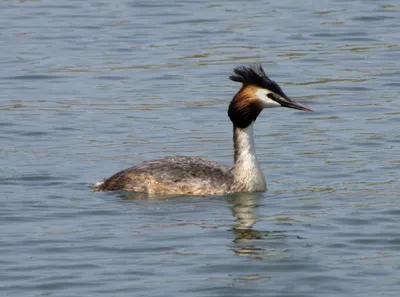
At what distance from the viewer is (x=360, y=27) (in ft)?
78.6

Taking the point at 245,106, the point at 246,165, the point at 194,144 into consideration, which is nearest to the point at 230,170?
the point at 246,165

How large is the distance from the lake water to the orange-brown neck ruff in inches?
31.7

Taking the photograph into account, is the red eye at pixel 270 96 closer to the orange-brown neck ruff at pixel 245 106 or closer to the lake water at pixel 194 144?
the orange-brown neck ruff at pixel 245 106

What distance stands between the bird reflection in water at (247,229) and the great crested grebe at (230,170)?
199mm

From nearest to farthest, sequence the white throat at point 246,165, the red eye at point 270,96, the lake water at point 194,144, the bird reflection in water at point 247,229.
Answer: the lake water at point 194,144, the bird reflection in water at point 247,229, the red eye at point 270,96, the white throat at point 246,165

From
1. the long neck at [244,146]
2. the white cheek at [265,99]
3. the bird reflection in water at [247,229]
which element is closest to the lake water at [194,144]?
the bird reflection in water at [247,229]

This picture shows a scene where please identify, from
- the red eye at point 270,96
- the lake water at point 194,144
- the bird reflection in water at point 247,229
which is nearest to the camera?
the lake water at point 194,144

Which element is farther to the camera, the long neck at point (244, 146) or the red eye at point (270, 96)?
the long neck at point (244, 146)

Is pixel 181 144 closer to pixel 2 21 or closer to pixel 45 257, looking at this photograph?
pixel 45 257

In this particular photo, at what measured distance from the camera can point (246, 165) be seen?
46.1ft

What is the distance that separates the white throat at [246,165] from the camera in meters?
14.0

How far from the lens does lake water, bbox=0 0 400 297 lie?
11.1m

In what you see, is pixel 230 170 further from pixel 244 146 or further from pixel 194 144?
pixel 194 144

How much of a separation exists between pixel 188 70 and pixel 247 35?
2.79m
